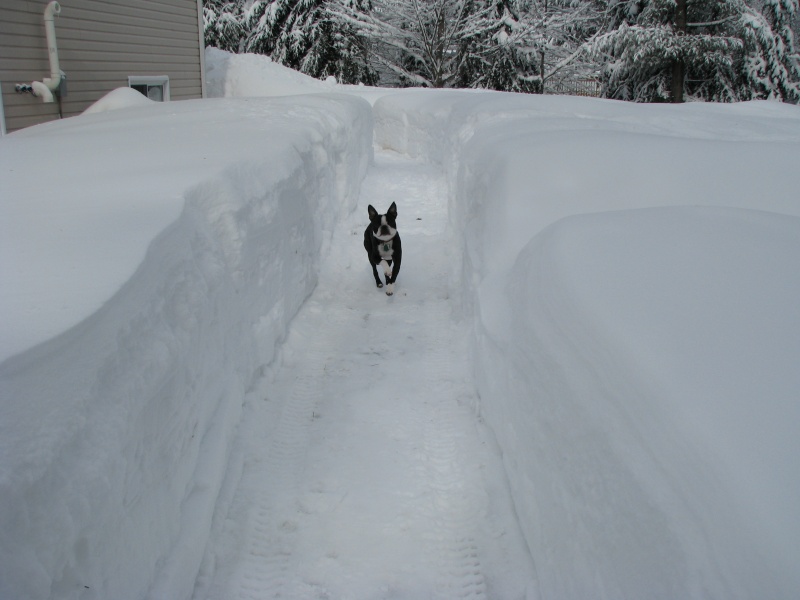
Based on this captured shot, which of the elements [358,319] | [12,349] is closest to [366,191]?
[358,319]

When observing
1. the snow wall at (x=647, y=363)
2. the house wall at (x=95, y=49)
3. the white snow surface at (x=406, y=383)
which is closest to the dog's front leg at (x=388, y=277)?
the white snow surface at (x=406, y=383)

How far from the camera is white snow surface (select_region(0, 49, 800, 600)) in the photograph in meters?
1.72

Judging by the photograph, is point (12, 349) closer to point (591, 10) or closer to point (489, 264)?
point (489, 264)

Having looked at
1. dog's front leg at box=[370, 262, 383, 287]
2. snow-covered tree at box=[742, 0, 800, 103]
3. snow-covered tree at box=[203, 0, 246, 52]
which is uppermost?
snow-covered tree at box=[203, 0, 246, 52]

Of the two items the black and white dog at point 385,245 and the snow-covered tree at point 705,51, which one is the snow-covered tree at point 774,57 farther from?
the black and white dog at point 385,245

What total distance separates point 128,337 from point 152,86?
11.8 m

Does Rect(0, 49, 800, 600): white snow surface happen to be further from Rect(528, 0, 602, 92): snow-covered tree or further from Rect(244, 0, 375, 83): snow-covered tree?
Rect(244, 0, 375, 83): snow-covered tree

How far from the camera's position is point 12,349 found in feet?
6.34

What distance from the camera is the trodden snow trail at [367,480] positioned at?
285cm

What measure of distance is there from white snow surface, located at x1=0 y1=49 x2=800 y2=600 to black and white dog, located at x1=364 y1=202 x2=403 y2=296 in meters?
0.41

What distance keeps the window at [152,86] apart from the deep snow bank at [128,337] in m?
6.69

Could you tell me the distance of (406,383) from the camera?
180 inches

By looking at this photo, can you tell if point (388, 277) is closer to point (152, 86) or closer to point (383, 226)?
Result: point (383, 226)

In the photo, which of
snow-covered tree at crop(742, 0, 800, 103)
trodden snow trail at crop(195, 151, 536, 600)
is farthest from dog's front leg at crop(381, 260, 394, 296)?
snow-covered tree at crop(742, 0, 800, 103)
